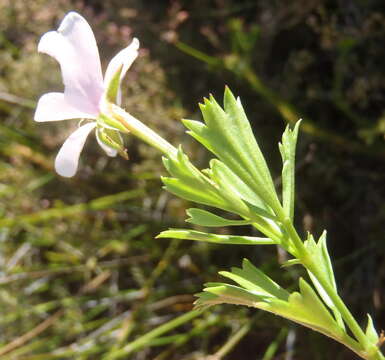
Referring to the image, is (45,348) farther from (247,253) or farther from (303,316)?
(303,316)

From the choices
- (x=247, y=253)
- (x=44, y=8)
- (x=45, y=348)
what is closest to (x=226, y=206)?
(x=247, y=253)

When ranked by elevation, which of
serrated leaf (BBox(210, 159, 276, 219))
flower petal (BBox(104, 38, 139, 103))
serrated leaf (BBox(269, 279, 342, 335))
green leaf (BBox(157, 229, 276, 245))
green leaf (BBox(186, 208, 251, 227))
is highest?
flower petal (BBox(104, 38, 139, 103))

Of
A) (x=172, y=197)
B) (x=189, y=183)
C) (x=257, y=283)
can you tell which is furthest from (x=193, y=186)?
(x=172, y=197)

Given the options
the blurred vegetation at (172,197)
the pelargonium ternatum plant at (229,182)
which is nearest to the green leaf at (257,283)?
the pelargonium ternatum plant at (229,182)

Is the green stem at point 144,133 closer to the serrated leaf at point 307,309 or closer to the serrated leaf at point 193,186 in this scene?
the serrated leaf at point 193,186

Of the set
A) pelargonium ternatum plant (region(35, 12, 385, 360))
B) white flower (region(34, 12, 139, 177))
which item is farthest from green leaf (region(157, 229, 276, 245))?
white flower (region(34, 12, 139, 177))

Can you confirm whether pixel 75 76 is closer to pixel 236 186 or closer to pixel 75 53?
pixel 75 53

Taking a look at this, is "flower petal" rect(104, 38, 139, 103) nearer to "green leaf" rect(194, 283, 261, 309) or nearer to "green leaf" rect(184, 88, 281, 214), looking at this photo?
"green leaf" rect(184, 88, 281, 214)
